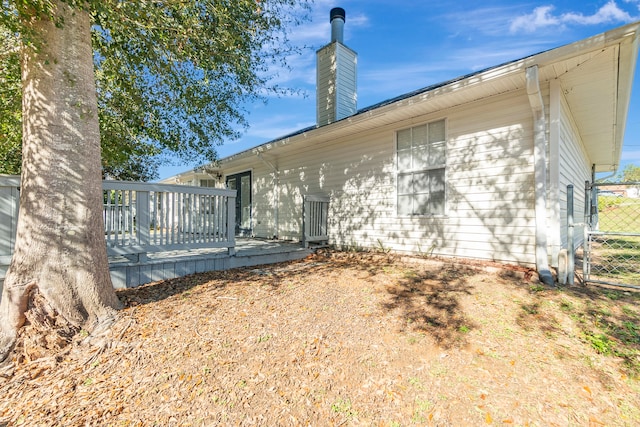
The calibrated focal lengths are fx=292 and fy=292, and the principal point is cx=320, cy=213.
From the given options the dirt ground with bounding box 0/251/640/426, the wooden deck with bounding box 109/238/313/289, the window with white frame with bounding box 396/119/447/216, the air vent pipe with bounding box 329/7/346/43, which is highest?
the air vent pipe with bounding box 329/7/346/43

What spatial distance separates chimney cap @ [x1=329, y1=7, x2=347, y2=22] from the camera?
784cm

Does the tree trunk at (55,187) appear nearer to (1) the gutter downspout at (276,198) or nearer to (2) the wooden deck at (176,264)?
(2) the wooden deck at (176,264)

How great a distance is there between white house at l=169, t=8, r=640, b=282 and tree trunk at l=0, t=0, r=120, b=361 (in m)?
4.23

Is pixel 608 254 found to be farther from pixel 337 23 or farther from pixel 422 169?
pixel 337 23

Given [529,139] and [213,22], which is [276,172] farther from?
[529,139]

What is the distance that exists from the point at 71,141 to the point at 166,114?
3.02 meters

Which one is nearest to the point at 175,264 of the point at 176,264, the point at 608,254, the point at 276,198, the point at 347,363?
the point at 176,264

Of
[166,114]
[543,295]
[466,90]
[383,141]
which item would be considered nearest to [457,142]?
[466,90]

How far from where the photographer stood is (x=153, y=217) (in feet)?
13.1

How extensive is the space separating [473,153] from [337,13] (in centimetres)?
581

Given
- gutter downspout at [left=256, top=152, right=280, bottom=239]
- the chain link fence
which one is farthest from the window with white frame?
gutter downspout at [left=256, top=152, right=280, bottom=239]

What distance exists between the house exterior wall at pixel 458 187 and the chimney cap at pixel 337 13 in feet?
12.0

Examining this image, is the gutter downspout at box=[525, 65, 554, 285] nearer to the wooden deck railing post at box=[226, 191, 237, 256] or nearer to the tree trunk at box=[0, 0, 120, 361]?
the wooden deck railing post at box=[226, 191, 237, 256]

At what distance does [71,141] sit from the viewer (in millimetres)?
2738
